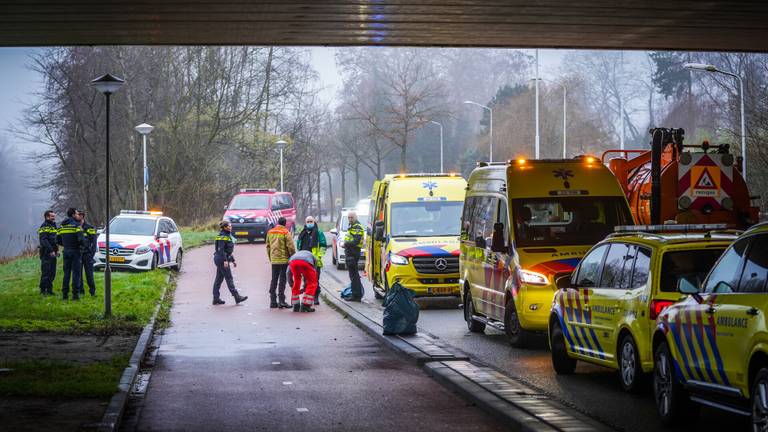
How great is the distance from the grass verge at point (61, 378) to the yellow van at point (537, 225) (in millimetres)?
5413

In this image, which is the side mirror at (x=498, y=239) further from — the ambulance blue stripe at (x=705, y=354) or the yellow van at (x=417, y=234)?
the ambulance blue stripe at (x=705, y=354)

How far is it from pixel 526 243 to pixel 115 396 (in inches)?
283

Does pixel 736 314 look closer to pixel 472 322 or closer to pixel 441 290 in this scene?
pixel 472 322

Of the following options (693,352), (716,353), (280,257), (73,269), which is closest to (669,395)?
(693,352)

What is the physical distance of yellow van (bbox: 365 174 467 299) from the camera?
22.8 m

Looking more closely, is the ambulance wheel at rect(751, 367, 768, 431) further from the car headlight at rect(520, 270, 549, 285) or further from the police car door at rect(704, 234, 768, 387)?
the car headlight at rect(520, 270, 549, 285)

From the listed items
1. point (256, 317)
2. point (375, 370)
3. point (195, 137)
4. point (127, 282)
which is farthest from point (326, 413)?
point (195, 137)

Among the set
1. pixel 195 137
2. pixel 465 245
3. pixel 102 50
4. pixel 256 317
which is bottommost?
pixel 256 317

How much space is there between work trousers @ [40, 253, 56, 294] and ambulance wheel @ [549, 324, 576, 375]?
15.5m

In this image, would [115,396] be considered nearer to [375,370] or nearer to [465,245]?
[375,370]

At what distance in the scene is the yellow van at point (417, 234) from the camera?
898 inches

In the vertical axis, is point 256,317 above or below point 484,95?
below

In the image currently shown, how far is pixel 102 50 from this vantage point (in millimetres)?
57188

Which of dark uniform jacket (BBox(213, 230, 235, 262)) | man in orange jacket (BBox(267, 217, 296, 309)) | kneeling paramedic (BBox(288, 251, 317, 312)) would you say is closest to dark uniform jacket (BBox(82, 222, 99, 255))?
dark uniform jacket (BBox(213, 230, 235, 262))
